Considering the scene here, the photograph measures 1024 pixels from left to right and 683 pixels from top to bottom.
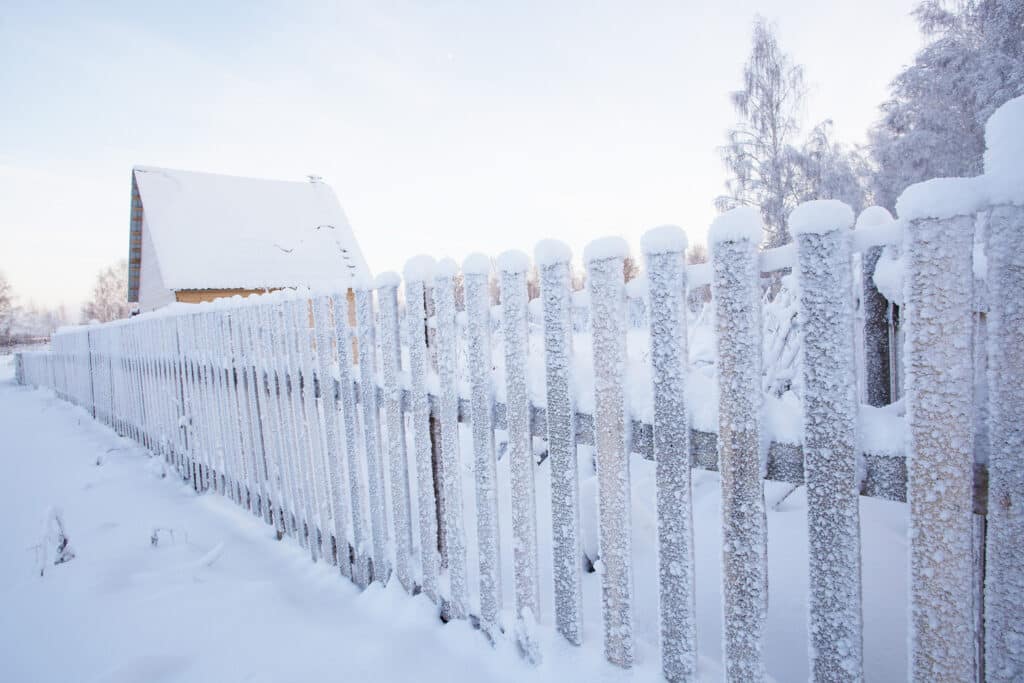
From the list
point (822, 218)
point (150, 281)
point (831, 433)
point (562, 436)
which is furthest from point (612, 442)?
point (150, 281)

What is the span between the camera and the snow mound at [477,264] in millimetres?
1934

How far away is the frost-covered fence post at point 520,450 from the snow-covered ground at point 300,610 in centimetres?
9

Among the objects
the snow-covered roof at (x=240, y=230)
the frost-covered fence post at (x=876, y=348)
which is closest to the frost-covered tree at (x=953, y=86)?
the frost-covered fence post at (x=876, y=348)

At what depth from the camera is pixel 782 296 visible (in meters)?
3.93

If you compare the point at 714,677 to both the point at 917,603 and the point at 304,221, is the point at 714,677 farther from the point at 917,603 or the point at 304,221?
the point at 304,221

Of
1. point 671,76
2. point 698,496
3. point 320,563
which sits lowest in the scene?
point 320,563

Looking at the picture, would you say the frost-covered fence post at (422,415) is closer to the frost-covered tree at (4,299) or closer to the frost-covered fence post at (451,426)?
the frost-covered fence post at (451,426)

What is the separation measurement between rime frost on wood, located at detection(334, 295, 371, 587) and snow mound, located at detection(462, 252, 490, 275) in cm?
112

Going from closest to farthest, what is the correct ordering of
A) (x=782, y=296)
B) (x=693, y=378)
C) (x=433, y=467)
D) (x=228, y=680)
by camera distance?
(x=693, y=378)
(x=228, y=680)
(x=433, y=467)
(x=782, y=296)

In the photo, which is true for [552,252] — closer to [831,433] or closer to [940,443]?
[831,433]

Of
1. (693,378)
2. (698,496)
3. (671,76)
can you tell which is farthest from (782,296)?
(671,76)

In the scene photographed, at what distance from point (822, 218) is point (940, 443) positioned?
55cm

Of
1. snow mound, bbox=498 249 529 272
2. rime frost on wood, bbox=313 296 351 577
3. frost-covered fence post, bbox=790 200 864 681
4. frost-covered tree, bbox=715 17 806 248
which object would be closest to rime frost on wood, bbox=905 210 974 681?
frost-covered fence post, bbox=790 200 864 681

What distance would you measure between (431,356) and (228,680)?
60.9 inches
